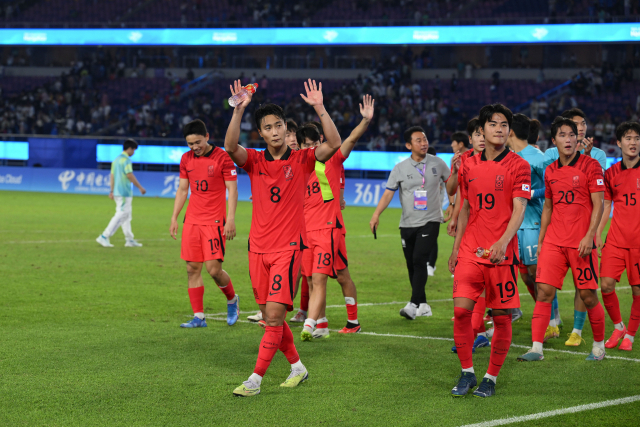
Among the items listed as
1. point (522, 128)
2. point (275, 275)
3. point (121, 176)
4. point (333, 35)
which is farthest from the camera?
point (333, 35)

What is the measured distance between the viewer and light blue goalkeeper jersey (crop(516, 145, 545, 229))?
8406mm

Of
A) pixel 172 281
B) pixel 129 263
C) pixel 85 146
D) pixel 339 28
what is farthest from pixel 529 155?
pixel 339 28

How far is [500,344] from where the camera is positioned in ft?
20.2

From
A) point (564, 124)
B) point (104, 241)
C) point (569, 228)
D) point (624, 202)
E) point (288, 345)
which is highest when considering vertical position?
point (564, 124)

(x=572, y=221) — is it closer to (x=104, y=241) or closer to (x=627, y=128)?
(x=627, y=128)

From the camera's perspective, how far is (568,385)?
641cm

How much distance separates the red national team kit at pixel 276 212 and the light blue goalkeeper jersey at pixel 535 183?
325cm

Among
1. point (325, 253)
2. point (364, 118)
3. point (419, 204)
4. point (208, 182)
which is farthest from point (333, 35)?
point (364, 118)

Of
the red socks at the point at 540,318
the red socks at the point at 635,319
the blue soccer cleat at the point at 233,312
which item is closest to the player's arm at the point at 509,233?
the red socks at the point at 540,318

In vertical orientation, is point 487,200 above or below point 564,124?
below

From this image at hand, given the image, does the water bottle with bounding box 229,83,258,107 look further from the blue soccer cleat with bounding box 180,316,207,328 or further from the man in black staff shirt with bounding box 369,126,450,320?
the man in black staff shirt with bounding box 369,126,450,320

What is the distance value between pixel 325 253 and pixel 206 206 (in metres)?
1.60

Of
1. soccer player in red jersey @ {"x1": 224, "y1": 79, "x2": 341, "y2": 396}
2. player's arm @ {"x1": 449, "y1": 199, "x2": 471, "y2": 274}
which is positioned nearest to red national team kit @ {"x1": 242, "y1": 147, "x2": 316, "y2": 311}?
soccer player in red jersey @ {"x1": 224, "y1": 79, "x2": 341, "y2": 396}

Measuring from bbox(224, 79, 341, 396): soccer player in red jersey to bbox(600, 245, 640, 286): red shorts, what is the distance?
11.2 feet
